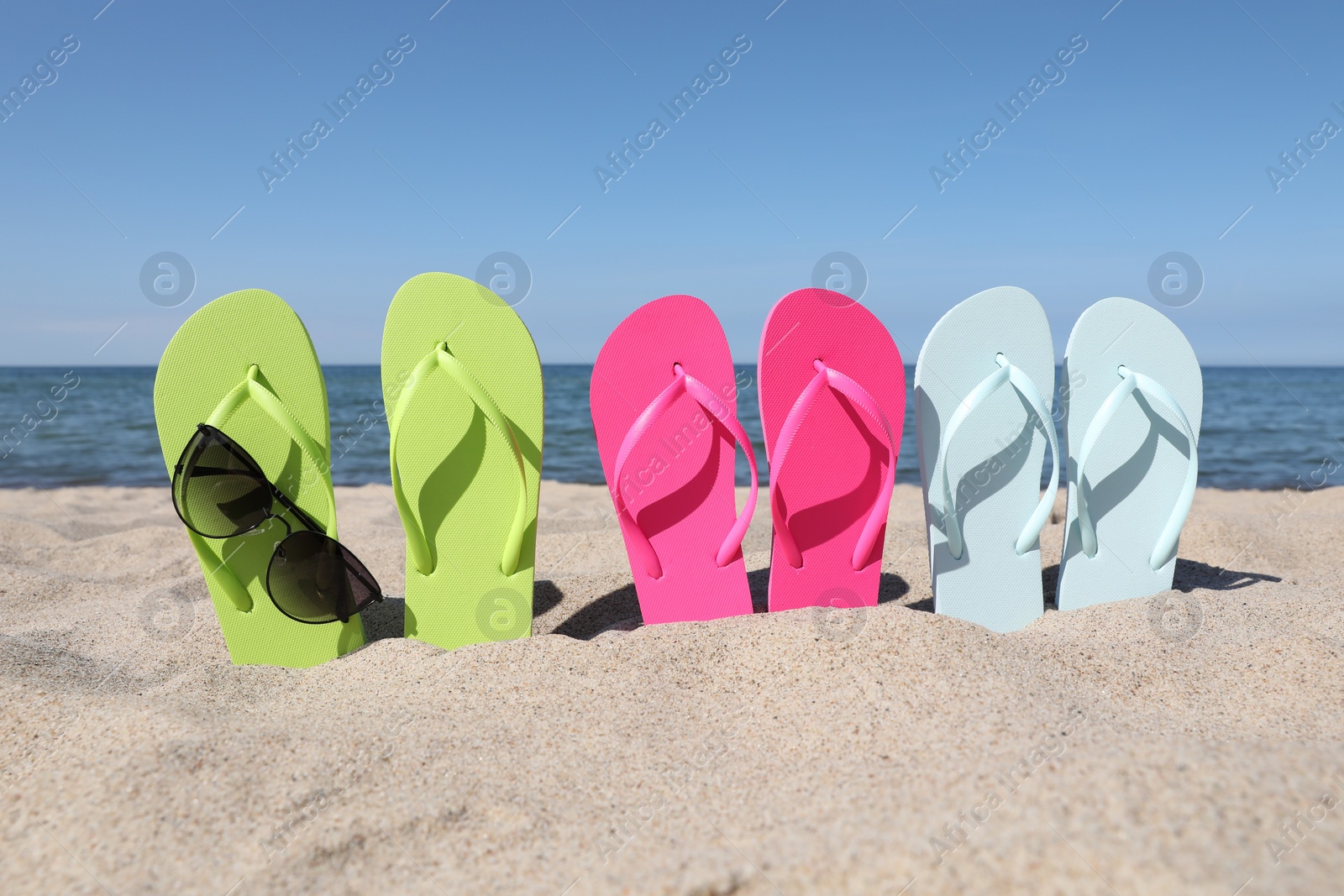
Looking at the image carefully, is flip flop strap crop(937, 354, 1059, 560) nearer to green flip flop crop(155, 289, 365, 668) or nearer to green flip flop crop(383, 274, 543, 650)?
green flip flop crop(383, 274, 543, 650)

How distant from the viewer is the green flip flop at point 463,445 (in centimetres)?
237

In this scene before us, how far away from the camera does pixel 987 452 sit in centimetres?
253

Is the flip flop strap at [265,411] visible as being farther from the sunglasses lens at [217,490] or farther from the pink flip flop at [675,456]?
the pink flip flop at [675,456]

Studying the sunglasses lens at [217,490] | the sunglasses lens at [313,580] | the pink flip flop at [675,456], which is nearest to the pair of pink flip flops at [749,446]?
Result: the pink flip flop at [675,456]

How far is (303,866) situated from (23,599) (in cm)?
262

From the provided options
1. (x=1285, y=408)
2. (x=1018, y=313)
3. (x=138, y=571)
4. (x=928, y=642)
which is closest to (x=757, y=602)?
(x=928, y=642)

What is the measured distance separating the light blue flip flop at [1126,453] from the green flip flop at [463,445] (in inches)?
68.1

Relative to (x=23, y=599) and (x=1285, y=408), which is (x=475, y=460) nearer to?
(x=23, y=599)

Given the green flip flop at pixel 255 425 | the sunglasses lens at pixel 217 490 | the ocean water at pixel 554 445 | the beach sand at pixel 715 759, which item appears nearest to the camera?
the beach sand at pixel 715 759

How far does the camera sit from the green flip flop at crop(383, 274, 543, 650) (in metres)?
2.37

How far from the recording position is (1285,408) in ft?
A: 51.5

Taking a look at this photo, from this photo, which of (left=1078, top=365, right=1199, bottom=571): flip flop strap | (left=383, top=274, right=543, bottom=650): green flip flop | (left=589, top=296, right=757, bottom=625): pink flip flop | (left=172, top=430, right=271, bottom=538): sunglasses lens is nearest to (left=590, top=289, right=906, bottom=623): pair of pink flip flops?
(left=589, top=296, right=757, bottom=625): pink flip flop

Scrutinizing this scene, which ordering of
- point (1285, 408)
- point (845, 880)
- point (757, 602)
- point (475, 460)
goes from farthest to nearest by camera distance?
point (1285, 408), point (757, 602), point (475, 460), point (845, 880)

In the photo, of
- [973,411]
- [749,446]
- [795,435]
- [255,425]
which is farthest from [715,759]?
[255,425]
